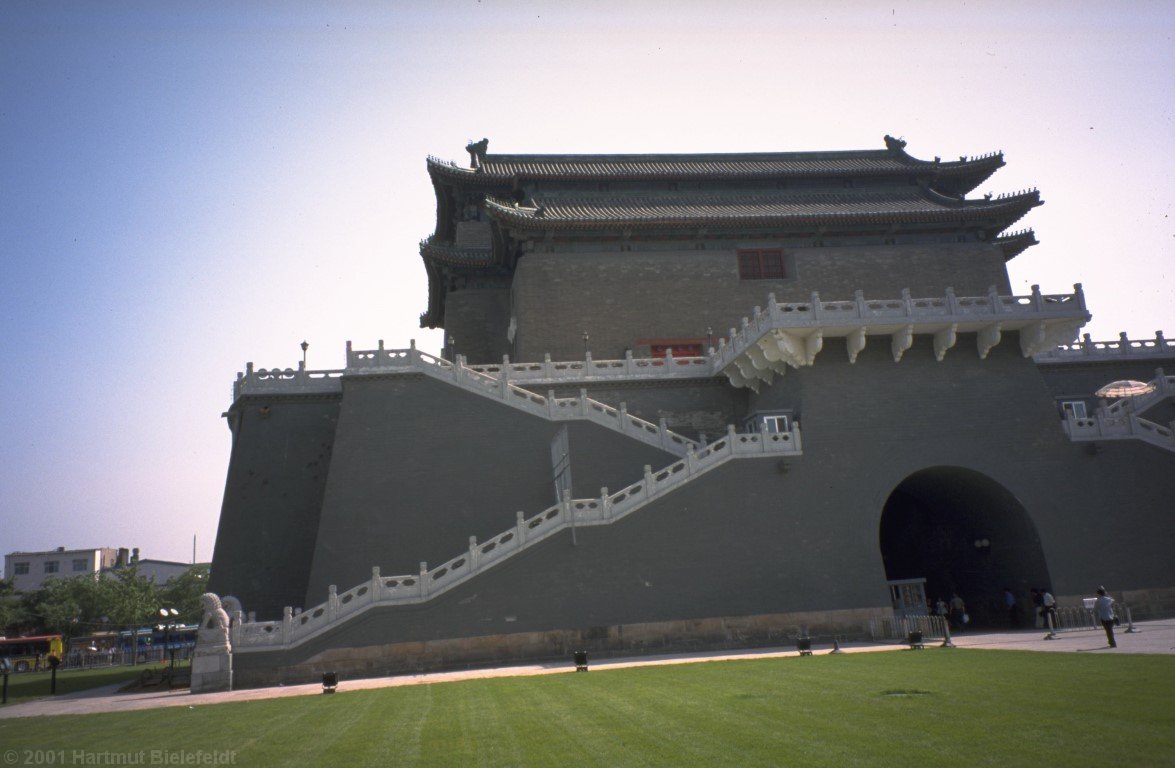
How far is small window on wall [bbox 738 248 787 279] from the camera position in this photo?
33469 mm

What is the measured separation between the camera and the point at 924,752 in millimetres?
7336

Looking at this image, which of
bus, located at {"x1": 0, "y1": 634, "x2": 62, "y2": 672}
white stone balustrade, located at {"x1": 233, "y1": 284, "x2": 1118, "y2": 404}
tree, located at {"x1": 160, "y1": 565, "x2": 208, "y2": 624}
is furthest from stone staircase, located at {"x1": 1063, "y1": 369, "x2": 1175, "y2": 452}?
tree, located at {"x1": 160, "y1": 565, "x2": 208, "y2": 624}

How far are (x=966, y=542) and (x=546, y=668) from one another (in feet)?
50.1

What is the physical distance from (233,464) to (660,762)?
78.2 feet

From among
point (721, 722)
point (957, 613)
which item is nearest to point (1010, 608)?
point (957, 613)

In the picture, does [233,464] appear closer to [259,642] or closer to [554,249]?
[259,642]

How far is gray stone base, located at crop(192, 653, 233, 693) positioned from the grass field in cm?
390

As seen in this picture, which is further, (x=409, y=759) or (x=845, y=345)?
(x=845, y=345)

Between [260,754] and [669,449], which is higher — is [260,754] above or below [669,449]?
below

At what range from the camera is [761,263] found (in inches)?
1325

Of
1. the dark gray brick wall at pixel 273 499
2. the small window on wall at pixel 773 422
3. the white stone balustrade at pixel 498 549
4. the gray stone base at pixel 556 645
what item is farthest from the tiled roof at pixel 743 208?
the gray stone base at pixel 556 645

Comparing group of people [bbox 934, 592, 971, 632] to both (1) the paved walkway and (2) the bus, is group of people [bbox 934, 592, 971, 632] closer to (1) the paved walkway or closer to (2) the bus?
(1) the paved walkway

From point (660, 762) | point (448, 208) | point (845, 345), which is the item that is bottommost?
point (660, 762)

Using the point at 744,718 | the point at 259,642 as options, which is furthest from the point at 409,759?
the point at 259,642
